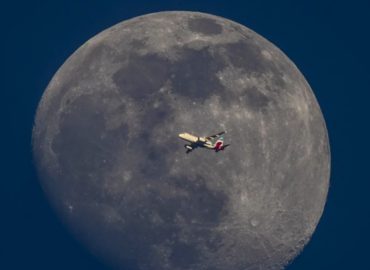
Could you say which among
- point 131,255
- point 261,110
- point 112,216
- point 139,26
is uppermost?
point 139,26

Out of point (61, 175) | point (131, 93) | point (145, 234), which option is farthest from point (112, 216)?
point (131, 93)

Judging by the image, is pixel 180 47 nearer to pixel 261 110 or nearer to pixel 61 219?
pixel 261 110

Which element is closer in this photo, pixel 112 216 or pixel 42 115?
pixel 112 216

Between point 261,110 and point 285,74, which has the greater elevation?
point 285,74

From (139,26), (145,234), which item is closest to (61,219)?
(145,234)

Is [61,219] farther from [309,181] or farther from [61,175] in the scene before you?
[309,181]

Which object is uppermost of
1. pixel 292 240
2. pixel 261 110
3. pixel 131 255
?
pixel 261 110
